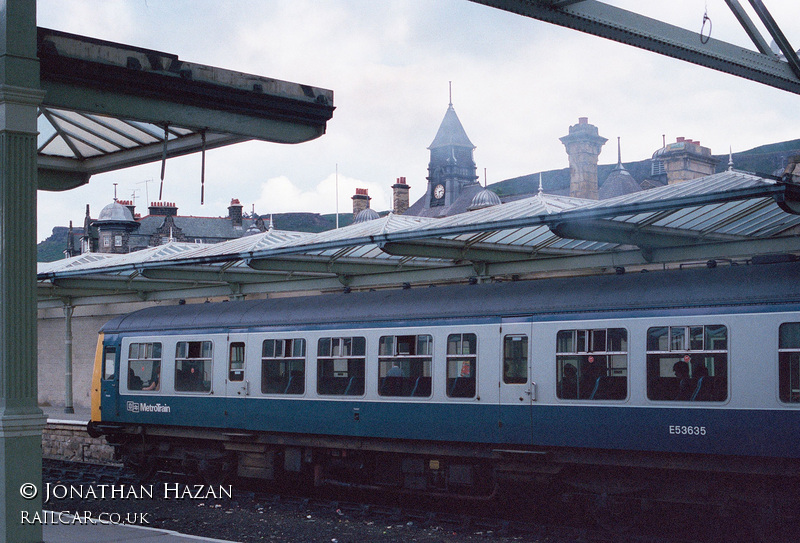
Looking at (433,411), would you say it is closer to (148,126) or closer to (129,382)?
(148,126)

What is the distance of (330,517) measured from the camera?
13.5m

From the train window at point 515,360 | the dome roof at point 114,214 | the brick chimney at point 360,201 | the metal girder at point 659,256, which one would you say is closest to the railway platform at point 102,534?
the train window at point 515,360

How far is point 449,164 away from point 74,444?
235 feet

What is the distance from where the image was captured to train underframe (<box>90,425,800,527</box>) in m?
10.8

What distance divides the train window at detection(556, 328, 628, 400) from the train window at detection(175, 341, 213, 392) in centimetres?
704

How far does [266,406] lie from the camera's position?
15250 mm

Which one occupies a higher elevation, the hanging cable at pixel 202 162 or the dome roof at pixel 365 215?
the dome roof at pixel 365 215

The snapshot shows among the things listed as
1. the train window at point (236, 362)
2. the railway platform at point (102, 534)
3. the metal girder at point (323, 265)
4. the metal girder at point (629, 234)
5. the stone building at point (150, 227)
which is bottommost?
the railway platform at point (102, 534)

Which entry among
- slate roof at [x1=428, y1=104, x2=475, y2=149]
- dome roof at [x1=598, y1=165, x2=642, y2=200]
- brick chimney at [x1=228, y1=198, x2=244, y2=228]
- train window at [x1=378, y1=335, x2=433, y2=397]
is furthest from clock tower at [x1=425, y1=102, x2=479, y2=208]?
train window at [x1=378, y1=335, x2=433, y2=397]

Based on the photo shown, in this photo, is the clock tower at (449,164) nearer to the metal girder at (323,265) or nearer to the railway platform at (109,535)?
the metal girder at (323,265)

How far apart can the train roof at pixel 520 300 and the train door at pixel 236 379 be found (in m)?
0.36

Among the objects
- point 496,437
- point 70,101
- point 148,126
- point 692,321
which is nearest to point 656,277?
point 692,321

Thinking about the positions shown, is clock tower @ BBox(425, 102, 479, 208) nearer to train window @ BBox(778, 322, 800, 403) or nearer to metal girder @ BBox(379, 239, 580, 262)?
metal girder @ BBox(379, 239, 580, 262)

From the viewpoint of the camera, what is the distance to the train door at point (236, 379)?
15586mm
